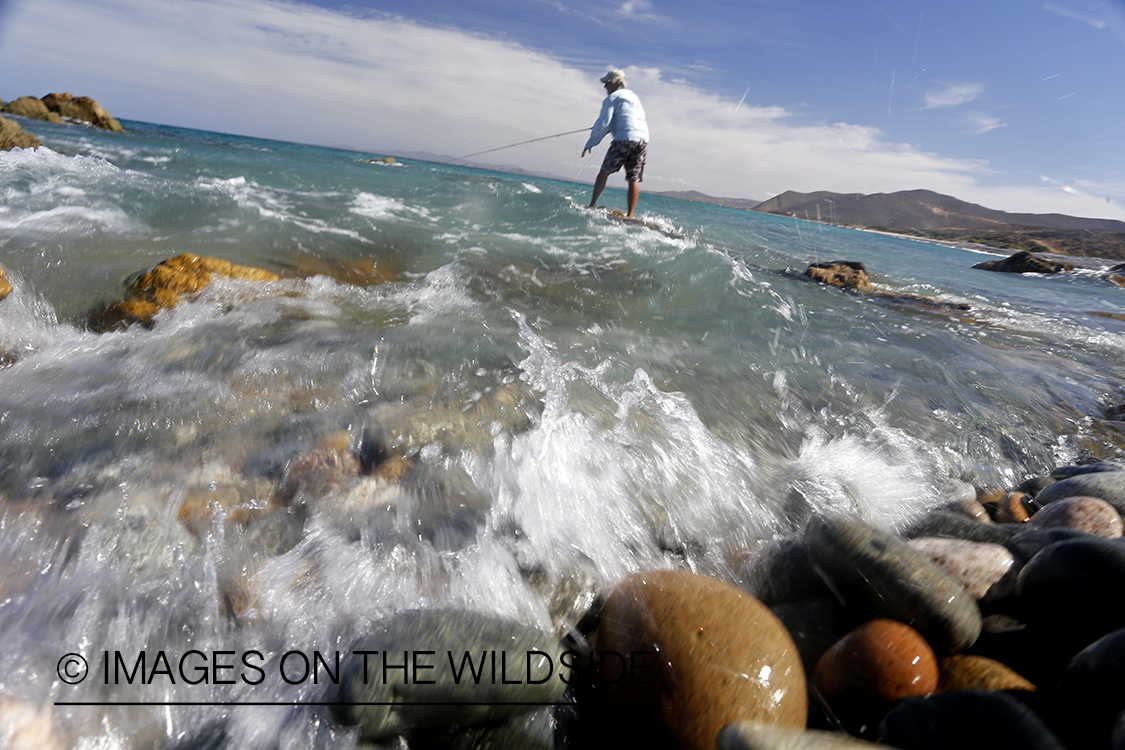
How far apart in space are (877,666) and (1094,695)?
0.38 m

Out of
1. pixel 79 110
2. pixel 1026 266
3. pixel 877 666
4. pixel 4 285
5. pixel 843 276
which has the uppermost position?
pixel 79 110

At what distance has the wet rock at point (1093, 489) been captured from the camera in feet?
6.54

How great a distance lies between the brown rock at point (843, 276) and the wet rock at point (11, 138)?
12927mm

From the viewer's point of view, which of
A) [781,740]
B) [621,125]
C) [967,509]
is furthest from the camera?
[621,125]

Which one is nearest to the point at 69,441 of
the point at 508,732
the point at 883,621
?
the point at 508,732

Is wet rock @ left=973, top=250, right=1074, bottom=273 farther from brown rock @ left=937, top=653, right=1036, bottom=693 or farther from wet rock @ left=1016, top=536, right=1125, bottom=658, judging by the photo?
brown rock @ left=937, top=653, right=1036, bottom=693

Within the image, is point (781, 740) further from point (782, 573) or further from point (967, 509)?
point (967, 509)

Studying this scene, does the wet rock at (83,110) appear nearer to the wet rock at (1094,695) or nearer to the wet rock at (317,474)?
the wet rock at (317,474)

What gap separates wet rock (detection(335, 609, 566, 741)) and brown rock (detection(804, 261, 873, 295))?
291 inches

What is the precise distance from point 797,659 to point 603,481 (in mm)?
943

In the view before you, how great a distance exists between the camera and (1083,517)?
6.07 ft

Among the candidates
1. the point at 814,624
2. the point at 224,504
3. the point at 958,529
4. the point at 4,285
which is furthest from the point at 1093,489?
the point at 4,285

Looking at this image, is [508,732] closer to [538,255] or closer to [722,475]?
[722,475]

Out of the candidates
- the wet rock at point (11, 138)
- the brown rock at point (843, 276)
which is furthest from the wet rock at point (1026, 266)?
the wet rock at point (11, 138)
